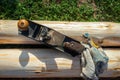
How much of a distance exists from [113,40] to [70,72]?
0.79m

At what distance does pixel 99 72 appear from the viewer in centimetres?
490

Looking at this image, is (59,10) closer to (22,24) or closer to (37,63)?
(37,63)

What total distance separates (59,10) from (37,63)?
1164 millimetres

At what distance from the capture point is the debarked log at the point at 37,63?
4.84m

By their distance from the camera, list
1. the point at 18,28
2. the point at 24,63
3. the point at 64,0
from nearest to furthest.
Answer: the point at 18,28 → the point at 24,63 → the point at 64,0

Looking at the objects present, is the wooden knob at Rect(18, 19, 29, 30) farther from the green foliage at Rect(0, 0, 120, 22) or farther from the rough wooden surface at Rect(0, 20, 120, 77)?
the green foliage at Rect(0, 0, 120, 22)

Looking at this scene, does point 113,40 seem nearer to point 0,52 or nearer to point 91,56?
point 91,56

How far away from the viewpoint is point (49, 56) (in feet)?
16.1

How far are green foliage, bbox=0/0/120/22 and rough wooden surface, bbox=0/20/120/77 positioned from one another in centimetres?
61

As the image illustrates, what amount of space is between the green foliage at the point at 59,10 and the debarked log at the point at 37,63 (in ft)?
2.67

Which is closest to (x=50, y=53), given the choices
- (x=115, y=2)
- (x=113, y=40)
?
(x=113, y=40)

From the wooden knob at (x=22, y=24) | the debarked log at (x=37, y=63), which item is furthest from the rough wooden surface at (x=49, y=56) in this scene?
the wooden knob at (x=22, y=24)

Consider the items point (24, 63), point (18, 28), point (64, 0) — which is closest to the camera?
point (18, 28)

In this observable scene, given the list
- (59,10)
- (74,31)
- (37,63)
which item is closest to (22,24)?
(37,63)
